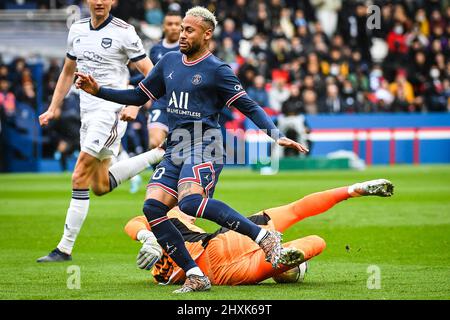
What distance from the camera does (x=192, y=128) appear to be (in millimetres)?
8141

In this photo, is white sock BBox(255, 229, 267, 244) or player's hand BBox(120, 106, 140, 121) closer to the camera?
white sock BBox(255, 229, 267, 244)

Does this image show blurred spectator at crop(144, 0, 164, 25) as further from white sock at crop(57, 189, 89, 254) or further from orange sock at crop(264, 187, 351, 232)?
orange sock at crop(264, 187, 351, 232)

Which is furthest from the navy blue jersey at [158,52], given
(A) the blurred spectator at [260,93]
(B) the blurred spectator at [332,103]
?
(B) the blurred spectator at [332,103]

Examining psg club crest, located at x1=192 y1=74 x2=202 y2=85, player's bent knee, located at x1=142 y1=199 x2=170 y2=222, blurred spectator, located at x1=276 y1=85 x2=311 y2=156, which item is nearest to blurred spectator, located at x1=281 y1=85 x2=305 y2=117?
blurred spectator, located at x1=276 y1=85 x2=311 y2=156

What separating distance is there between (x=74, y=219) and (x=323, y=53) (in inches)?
822

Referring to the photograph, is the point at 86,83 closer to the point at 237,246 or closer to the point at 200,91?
the point at 200,91

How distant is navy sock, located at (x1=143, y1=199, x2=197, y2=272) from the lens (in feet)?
25.6

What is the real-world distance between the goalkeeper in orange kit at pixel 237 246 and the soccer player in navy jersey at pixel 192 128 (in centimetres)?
32

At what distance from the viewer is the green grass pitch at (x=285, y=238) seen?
770 cm

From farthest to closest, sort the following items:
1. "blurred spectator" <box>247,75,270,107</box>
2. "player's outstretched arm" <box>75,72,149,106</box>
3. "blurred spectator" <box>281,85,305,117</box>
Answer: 1. "blurred spectator" <box>247,75,270,107</box>
2. "blurred spectator" <box>281,85,305,117</box>
3. "player's outstretched arm" <box>75,72,149,106</box>

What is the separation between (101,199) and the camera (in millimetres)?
17953

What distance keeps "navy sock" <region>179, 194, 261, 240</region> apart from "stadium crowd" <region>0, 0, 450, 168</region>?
19236 mm

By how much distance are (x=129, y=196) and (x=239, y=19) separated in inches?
544
